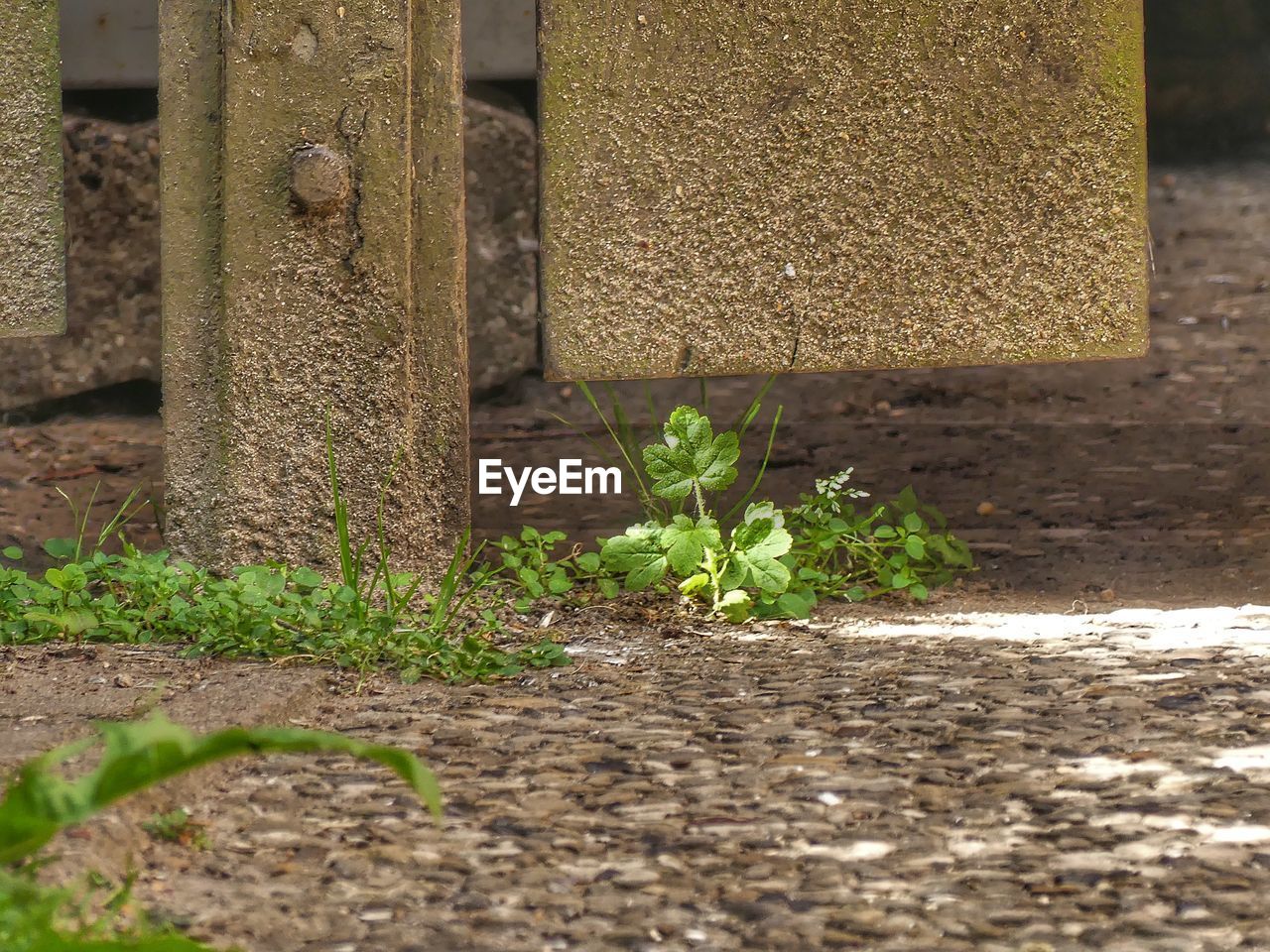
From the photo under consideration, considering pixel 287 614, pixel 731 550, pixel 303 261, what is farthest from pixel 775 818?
pixel 303 261

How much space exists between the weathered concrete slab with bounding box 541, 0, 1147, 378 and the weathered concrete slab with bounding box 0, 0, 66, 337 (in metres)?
1.06

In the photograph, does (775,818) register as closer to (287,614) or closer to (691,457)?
(287,614)

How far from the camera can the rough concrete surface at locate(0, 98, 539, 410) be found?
11.5ft

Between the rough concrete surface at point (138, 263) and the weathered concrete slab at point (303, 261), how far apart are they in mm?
982

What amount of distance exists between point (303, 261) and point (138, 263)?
130 centimetres

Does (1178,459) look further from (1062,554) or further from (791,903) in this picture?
(791,903)

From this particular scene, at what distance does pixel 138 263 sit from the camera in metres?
3.56

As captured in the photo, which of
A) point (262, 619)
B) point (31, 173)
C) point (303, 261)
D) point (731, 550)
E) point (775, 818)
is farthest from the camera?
point (31, 173)

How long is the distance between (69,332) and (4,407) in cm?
27

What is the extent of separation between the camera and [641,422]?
3523mm

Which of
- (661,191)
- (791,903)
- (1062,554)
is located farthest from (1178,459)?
(791,903)

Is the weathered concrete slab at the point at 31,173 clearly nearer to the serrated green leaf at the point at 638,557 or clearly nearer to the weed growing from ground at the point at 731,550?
the weed growing from ground at the point at 731,550

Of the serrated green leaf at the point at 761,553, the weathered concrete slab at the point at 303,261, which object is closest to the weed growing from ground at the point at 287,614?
the weathered concrete slab at the point at 303,261

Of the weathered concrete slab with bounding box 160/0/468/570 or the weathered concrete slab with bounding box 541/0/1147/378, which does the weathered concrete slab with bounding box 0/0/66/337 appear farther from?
the weathered concrete slab with bounding box 541/0/1147/378
